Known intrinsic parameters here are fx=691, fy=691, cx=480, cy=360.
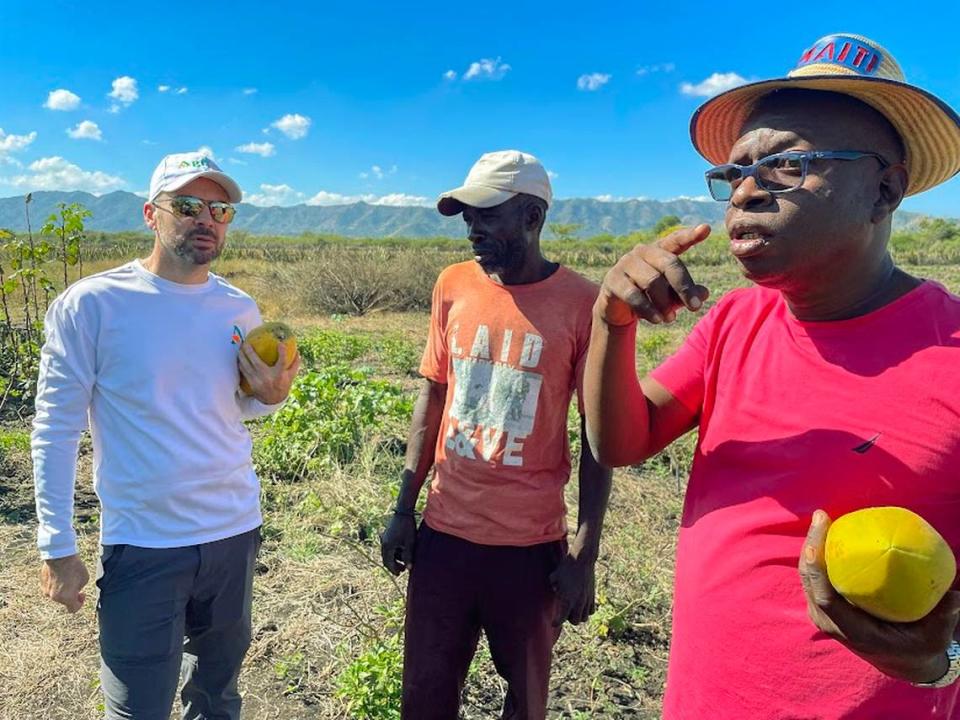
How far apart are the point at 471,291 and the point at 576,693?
179cm

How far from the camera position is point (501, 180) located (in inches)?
80.4

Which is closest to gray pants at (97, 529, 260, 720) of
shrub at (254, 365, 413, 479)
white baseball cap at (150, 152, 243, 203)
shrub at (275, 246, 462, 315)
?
white baseball cap at (150, 152, 243, 203)

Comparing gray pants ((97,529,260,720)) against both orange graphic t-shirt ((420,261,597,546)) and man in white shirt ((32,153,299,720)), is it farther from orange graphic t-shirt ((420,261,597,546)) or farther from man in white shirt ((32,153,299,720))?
orange graphic t-shirt ((420,261,597,546))

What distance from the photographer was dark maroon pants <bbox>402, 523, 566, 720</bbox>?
6.42 feet

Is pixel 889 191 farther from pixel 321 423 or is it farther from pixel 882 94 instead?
pixel 321 423

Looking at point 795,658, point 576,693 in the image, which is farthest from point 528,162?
point 576,693

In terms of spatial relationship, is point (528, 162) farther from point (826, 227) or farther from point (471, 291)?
point (826, 227)

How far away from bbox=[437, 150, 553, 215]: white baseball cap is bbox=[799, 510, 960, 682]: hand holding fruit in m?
1.32

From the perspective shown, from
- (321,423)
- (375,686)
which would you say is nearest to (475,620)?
(375,686)

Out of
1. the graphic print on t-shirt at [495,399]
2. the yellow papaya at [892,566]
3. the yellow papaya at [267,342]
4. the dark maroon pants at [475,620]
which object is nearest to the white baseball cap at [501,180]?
the graphic print on t-shirt at [495,399]

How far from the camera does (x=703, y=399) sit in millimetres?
1462

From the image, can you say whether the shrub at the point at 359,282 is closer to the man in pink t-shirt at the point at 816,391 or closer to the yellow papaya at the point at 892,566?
the man in pink t-shirt at the point at 816,391

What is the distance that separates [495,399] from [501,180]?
25.5 inches

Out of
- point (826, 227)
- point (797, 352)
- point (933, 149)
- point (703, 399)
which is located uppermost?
point (933, 149)
